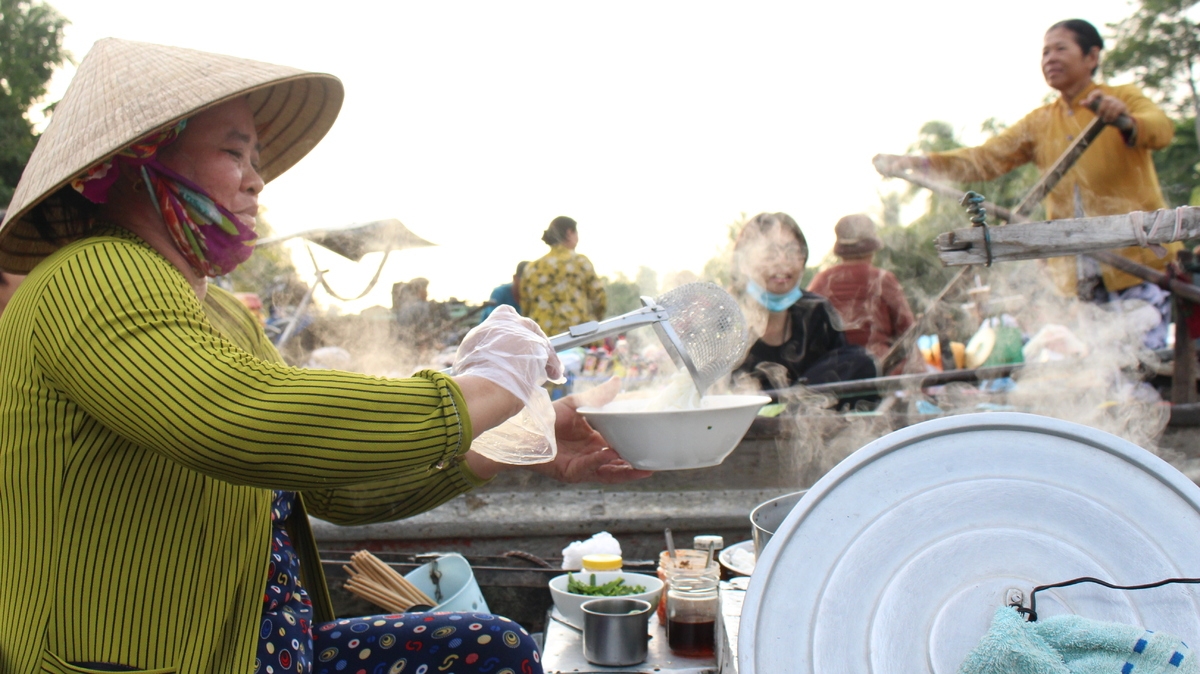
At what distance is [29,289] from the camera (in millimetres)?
1305

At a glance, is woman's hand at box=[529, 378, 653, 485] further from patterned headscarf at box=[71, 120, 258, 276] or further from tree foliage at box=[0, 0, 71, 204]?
tree foliage at box=[0, 0, 71, 204]

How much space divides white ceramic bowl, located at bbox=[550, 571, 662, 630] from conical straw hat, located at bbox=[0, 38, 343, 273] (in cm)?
165

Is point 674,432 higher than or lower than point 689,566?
higher

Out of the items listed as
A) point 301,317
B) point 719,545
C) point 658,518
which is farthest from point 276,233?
point 719,545

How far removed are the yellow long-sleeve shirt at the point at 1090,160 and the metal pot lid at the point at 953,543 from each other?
3.00 m

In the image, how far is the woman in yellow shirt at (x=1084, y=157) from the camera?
377 cm

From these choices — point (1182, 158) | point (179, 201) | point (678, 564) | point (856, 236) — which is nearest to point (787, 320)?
point (856, 236)

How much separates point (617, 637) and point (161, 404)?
1481mm

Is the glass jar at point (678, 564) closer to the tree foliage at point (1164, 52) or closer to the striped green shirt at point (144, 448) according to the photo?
the striped green shirt at point (144, 448)

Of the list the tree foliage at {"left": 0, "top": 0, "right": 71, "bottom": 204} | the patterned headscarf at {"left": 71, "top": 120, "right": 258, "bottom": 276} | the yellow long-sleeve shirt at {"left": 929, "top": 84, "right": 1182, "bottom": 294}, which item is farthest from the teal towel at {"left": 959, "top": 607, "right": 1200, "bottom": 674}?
the tree foliage at {"left": 0, "top": 0, "right": 71, "bottom": 204}

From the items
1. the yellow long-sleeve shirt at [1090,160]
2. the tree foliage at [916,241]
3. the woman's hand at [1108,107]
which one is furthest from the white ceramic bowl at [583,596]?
the tree foliage at [916,241]

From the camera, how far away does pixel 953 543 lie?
3.11 ft

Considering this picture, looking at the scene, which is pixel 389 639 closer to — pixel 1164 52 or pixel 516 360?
pixel 516 360

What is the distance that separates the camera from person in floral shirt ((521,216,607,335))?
5684 millimetres
